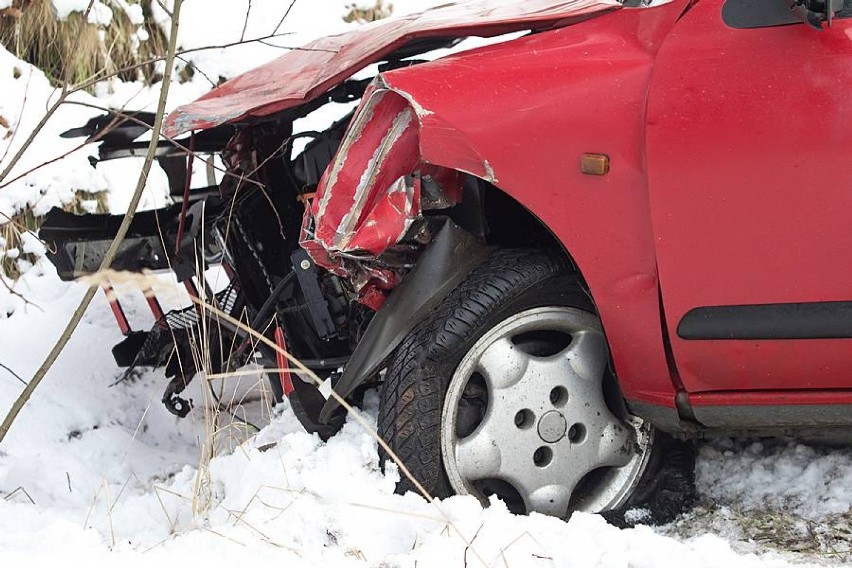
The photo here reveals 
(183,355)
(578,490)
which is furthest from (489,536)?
(183,355)

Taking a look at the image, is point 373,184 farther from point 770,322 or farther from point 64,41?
point 64,41

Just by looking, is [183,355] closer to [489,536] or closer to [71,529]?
[71,529]

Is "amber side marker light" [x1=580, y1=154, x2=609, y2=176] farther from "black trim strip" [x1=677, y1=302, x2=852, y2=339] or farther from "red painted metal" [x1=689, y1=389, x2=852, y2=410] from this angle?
"red painted metal" [x1=689, y1=389, x2=852, y2=410]

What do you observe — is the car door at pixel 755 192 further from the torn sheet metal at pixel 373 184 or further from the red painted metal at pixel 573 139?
the torn sheet metal at pixel 373 184

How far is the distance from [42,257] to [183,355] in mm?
1633

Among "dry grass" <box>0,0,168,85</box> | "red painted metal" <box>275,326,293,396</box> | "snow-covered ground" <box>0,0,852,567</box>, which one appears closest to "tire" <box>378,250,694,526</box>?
"snow-covered ground" <box>0,0,852,567</box>

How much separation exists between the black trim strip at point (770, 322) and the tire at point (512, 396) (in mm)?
389

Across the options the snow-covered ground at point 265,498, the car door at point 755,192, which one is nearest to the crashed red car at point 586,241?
the car door at point 755,192

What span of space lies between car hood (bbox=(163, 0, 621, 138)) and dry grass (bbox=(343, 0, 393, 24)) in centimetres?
401

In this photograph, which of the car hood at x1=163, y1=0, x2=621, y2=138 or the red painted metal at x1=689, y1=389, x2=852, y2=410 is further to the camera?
the car hood at x1=163, y1=0, x2=621, y2=138

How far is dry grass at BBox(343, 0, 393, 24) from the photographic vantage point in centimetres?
765

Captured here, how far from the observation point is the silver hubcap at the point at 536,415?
2.90 m

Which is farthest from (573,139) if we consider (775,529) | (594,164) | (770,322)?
(775,529)

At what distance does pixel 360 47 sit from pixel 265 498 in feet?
4.60
